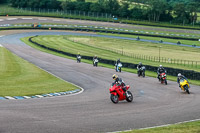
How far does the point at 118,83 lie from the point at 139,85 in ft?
27.5

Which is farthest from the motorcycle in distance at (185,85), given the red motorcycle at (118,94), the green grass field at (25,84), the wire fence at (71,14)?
the wire fence at (71,14)

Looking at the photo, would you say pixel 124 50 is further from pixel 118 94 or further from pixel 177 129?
pixel 177 129

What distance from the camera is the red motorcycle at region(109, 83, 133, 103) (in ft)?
64.9

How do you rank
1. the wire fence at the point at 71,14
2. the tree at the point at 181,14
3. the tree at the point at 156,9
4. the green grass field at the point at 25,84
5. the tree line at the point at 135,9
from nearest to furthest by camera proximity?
1. the green grass field at the point at 25,84
2. the wire fence at the point at 71,14
3. the tree at the point at 181,14
4. the tree line at the point at 135,9
5. the tree at the point at 156,9

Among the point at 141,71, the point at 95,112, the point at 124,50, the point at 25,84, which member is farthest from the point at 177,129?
the point at 124,50

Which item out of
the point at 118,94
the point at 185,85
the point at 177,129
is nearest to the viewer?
the point at 177,129

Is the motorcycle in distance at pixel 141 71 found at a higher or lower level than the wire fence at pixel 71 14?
lower

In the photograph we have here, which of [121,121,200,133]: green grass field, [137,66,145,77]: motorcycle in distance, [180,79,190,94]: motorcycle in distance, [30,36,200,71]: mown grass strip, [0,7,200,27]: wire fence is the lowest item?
[30,36,200,71]: mown grass strip

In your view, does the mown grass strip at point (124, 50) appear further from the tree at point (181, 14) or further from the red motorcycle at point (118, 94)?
the tree at point (181, 14)

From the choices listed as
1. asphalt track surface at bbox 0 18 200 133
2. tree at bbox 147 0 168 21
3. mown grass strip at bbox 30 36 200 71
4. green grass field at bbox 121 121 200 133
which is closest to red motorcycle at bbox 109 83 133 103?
asphalt track surface at bbox 0 18 200 133

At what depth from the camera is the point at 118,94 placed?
20.0m

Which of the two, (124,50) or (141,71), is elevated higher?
(141,71)

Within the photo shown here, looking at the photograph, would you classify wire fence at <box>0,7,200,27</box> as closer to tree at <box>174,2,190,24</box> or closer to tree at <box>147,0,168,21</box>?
tree at <box>174,2,190,24</box>

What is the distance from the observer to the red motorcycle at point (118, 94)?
779 inches
